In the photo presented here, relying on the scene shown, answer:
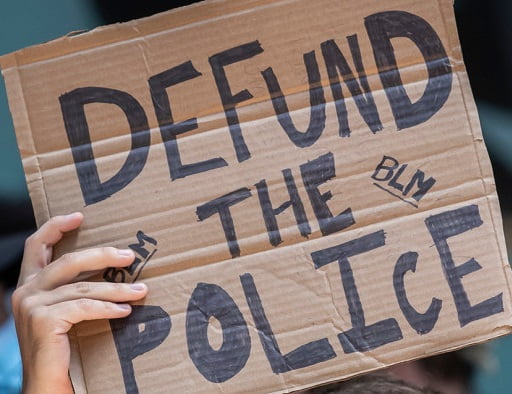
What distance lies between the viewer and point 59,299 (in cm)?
76

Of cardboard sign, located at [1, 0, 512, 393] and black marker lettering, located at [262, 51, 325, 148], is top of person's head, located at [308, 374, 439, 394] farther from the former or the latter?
black marker lettering, located at [262, 51, 325, 148]

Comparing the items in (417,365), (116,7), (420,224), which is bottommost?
(417,365)

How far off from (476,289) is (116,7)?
661 mm

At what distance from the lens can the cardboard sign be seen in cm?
75

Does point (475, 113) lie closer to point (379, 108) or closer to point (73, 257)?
point (379, 108)

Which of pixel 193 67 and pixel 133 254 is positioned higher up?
pixel 193 67

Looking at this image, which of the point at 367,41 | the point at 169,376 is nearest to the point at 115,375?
the point at 169,376

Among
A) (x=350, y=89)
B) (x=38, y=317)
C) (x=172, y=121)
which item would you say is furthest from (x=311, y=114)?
(x=38, y=317)

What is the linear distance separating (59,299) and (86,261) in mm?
64

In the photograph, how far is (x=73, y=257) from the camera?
75cm

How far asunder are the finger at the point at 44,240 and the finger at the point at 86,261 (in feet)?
0.09

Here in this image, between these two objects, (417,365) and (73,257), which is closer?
(73,257)

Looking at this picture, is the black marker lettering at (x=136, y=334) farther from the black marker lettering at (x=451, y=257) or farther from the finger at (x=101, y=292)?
the black marker lettering at (x=451, y=257)

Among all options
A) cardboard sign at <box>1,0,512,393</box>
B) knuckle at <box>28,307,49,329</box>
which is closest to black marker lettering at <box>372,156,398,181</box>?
cardboard sign at <box>1,0,512,393</box>
